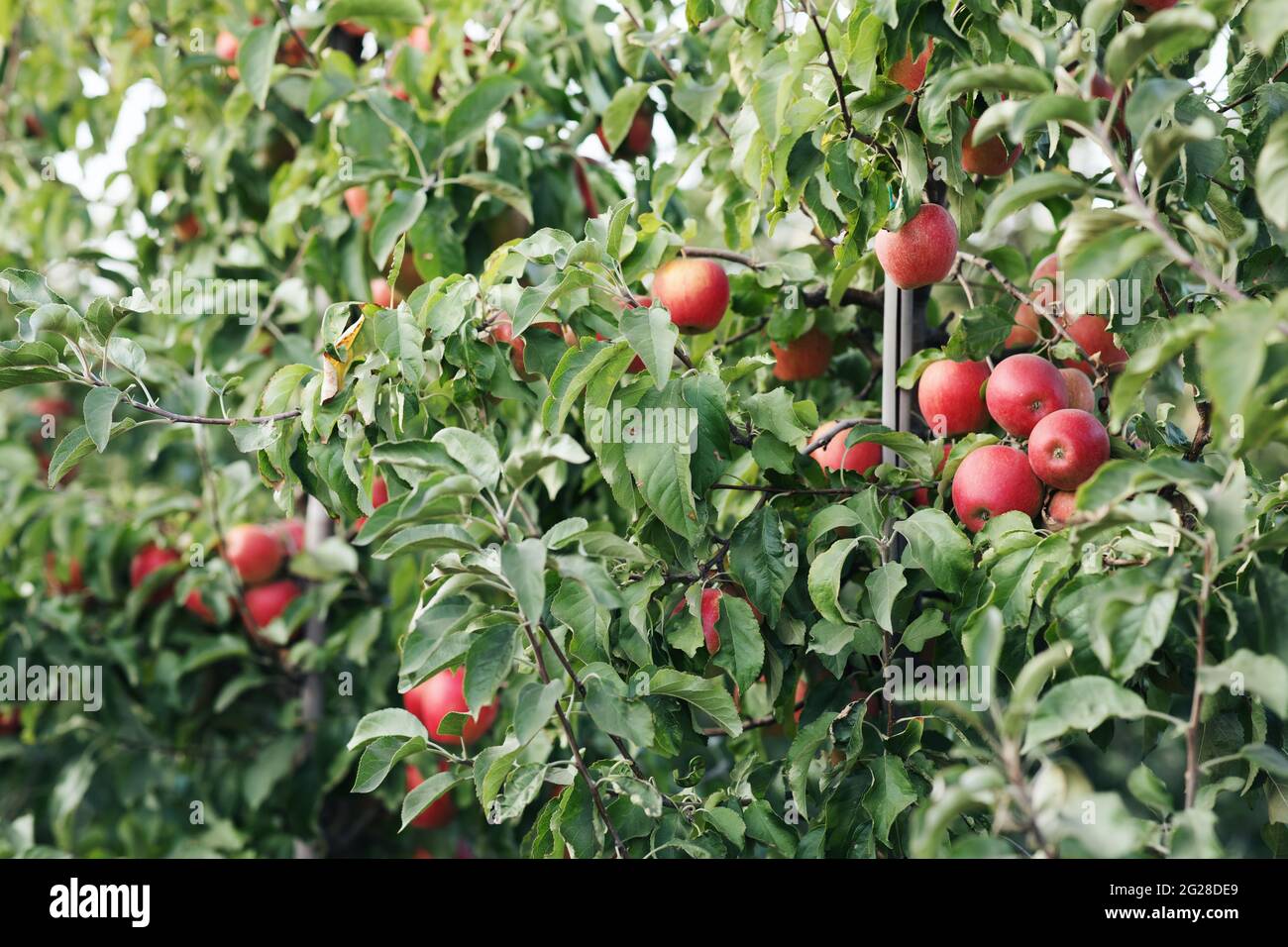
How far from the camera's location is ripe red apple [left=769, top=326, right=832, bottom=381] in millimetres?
1714

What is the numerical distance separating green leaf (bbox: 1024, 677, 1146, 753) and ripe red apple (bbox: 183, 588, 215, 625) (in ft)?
6.24

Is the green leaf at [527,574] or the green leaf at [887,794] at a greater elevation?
the green leaf at [527,574]

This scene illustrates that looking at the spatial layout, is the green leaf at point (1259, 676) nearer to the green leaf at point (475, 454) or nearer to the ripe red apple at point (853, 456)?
the green leaf at point (475, 454)

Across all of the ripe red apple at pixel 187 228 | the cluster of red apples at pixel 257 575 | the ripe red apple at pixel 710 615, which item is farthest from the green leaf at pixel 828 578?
the ripe red apple at pixel 187 228

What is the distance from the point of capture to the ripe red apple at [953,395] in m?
1.48

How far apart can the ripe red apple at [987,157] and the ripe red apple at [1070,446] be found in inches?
12.8

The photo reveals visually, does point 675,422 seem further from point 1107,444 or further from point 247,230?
point 247,230

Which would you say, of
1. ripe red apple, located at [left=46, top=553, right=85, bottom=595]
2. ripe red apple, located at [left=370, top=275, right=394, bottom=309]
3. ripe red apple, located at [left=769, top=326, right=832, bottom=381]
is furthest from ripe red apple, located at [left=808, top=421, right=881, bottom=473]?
ripe red apple, located at [left=46, top=553, right=85, bottom=595]

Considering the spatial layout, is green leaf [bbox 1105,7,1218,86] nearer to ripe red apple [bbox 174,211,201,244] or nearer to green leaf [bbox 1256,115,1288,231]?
green leaf [bbox 1256,115,1288,231]

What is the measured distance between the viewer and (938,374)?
4.87ft

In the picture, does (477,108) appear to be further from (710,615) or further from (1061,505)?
(1061,505)
